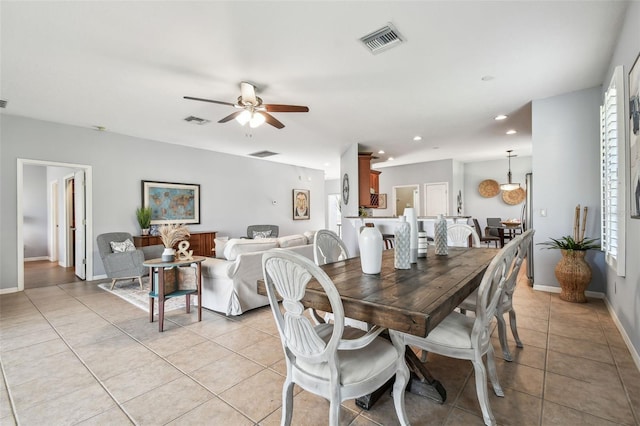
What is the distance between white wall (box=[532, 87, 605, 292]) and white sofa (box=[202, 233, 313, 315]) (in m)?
3.59

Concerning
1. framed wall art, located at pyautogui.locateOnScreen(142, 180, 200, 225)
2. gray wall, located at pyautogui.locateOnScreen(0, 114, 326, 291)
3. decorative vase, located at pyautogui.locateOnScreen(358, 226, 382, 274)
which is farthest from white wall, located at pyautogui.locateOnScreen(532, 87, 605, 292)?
framed wall art, located at pyautogui.locateOnScreen(142, 180, 200, 225)

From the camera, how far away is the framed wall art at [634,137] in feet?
6.59

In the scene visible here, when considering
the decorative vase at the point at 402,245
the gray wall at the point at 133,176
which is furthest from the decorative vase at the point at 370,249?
the gray wall at the point at 133,176

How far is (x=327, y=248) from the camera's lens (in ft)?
7.89

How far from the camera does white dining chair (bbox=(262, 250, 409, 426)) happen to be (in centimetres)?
118

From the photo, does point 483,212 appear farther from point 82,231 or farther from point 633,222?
point 82,231

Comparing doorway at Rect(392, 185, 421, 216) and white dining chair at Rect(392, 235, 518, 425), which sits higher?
doorway at Rect(392, 185, 421, 216)

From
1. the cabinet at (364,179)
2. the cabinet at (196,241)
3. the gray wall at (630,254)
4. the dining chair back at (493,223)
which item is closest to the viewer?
the gray wall at (630,254)

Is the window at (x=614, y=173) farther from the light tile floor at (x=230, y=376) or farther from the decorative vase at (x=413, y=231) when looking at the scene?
the decorative vase at (x=413, y=231)

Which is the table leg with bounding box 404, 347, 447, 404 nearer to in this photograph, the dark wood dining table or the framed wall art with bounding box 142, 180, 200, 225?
the dark wood dining table

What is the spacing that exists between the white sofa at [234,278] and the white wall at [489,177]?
7.67 metres

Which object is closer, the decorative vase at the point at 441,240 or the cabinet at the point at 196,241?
the decorative vase at the point at 441,240

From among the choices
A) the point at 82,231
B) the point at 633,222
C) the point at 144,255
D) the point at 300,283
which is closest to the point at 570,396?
the point at 633,222

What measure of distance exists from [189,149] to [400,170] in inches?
246
